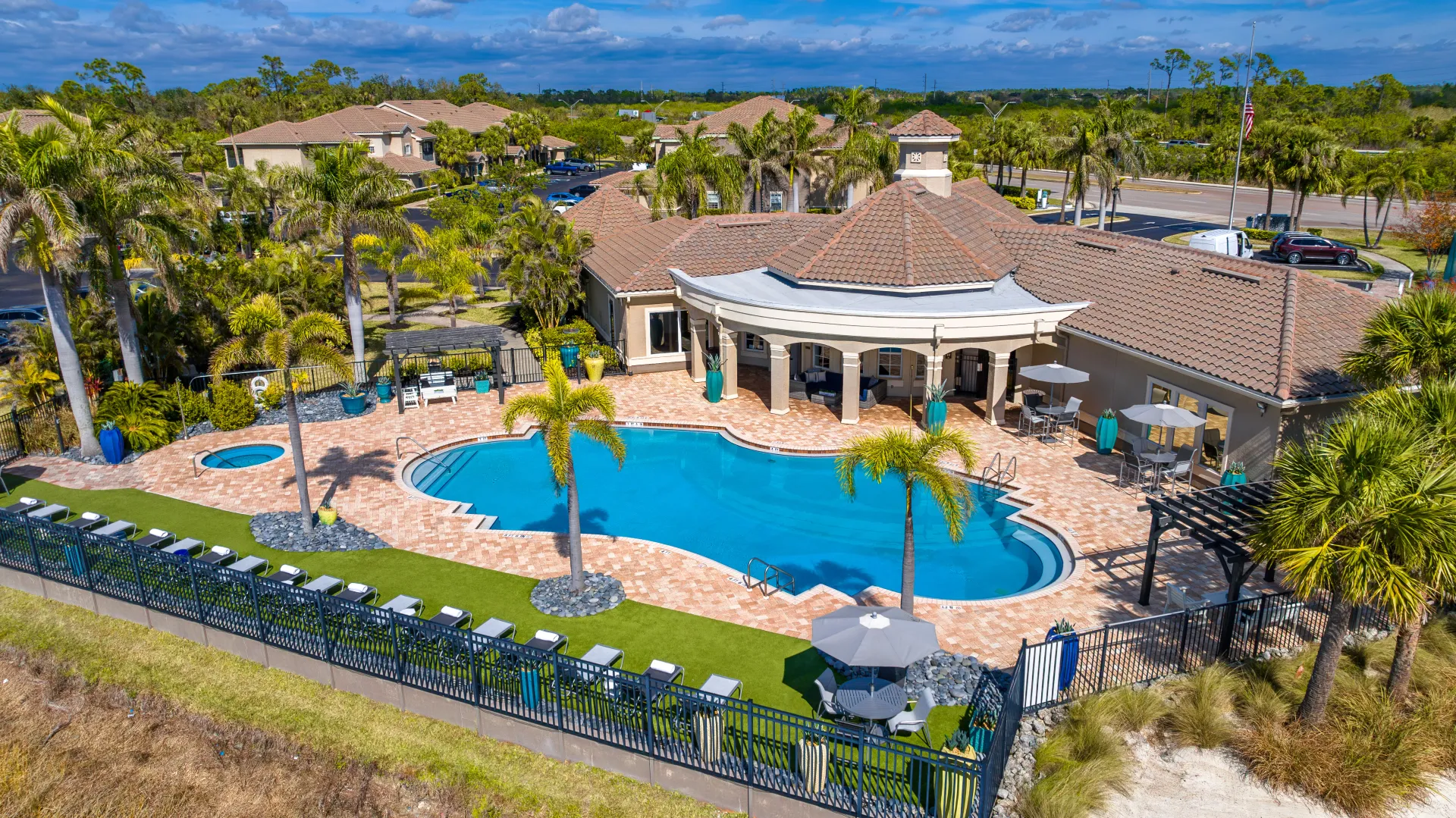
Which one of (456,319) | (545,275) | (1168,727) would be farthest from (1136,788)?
(456,319)

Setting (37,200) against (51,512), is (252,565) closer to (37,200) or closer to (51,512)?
(51,512)

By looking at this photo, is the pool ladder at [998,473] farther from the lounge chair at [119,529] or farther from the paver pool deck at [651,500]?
the lounge chair at [119,529]

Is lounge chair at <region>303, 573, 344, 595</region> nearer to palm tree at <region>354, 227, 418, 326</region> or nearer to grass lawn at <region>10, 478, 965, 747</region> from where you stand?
grass lawn at <region>10, 478, 965, 747</region>

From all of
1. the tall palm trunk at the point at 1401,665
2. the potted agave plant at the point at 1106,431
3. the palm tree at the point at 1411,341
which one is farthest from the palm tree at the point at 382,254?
the tall palm trunk at the point at 1401,665

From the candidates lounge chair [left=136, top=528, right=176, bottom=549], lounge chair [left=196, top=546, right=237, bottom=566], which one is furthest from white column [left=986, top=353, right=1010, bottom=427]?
lounge chair [left=136, top=528, right=176, bottom=549]

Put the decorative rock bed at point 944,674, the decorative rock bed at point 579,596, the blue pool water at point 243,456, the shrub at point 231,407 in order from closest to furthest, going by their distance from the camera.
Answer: the decorative rock bed at point 944,674, the decorative rock bed at point 579,596, the blue pool water at point 243,456, the shrub at point 231,407

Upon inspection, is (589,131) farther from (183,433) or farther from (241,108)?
(183,433)
